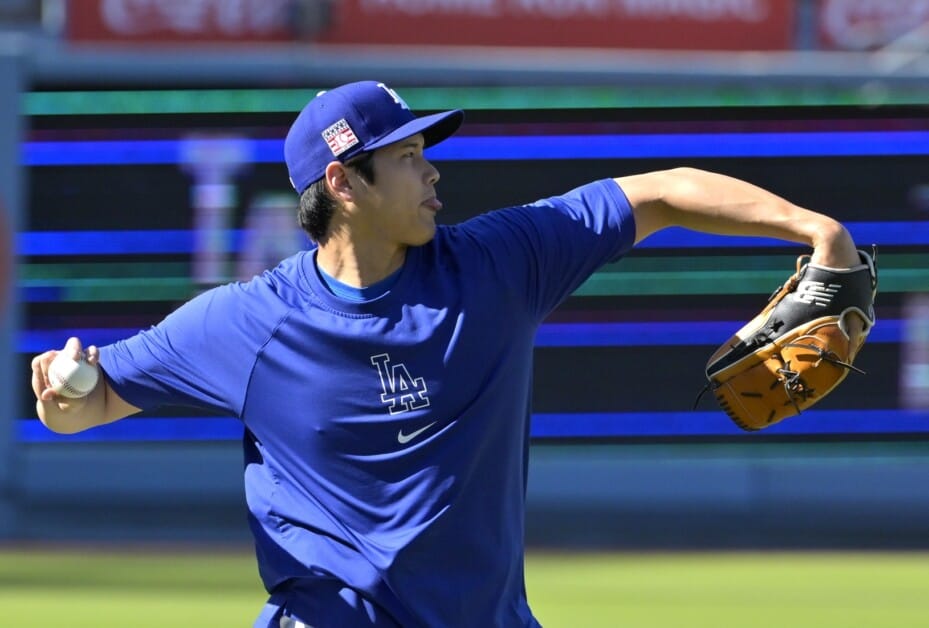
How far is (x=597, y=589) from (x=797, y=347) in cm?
374

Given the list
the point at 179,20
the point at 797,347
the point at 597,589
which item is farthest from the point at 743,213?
the point at 179,20

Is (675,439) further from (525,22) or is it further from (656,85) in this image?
(525,22)

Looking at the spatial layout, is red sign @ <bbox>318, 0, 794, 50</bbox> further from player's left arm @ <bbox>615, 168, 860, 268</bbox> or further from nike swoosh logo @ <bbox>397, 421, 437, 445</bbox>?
nike swoosh logo @ <bbox>397, 421, 437, 445</bbox>

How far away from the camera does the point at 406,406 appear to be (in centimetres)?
330

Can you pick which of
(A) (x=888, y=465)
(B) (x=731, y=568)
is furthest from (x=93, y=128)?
(A) (x=888, y=465)

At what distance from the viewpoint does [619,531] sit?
8.31 m

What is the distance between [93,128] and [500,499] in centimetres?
592

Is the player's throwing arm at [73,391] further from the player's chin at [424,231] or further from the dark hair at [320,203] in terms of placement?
the player's chin at [424,231]

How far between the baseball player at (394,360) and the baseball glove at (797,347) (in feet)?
0.29

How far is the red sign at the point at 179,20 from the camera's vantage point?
11.8 meters

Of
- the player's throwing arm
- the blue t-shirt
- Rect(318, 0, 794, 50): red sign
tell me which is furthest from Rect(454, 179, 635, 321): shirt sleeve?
Rect(318, 0, 794, 50): red sign

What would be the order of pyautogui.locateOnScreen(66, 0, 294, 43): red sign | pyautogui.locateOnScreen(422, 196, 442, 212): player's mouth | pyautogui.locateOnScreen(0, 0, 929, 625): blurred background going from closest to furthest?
pyautogui.locateOnScreen(422, 196, 442, 212): player's mouth < pyautogui.locateOnScreen(0, 0, 929, 625): blurred background < pyautogui.locateOnScreen(66, 0, 294, 43): red sign

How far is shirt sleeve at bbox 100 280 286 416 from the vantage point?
11.2 feet

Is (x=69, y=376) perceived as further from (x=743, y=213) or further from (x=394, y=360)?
(x=743, y=213)
